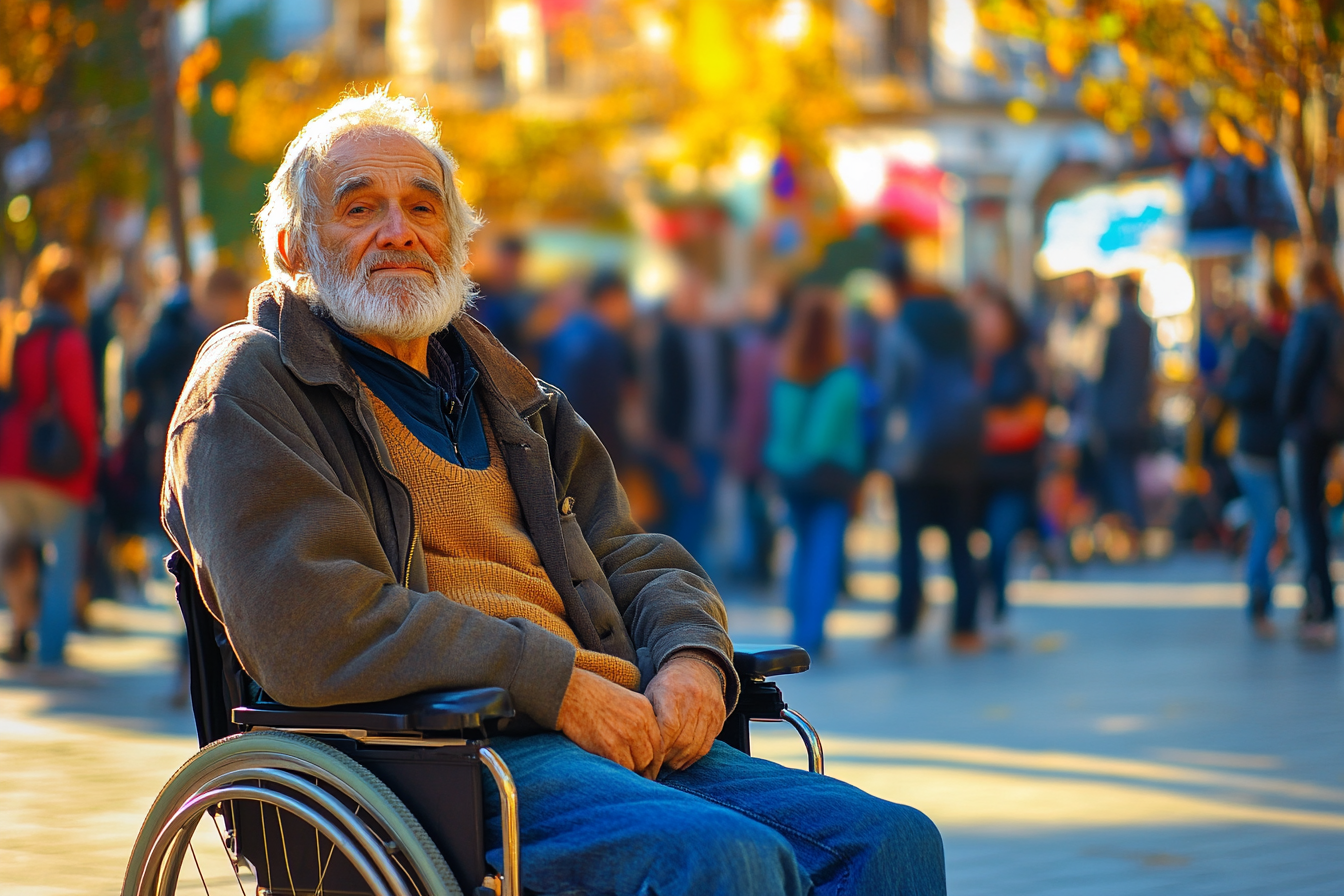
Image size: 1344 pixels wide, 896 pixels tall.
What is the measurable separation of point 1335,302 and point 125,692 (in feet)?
20.5

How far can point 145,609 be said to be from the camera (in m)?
11.6

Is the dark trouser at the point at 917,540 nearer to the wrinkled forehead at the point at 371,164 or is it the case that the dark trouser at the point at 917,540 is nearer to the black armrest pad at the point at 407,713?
the wrinkled forehead at the point at 371,164

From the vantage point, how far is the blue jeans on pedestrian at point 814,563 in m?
9.18

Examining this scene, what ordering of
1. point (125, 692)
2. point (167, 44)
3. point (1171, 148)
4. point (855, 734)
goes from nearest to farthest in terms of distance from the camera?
point (855, 734) → point (125, 692) → point (167, 44) → point (1171, 148)

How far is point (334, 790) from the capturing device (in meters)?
2.90

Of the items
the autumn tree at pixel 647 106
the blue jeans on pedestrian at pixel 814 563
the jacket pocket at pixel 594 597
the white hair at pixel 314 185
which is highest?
the autumn tree at pixel 647 106

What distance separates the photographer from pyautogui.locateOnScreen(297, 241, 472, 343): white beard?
130 inches

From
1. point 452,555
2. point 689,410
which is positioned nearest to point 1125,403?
point 689,410

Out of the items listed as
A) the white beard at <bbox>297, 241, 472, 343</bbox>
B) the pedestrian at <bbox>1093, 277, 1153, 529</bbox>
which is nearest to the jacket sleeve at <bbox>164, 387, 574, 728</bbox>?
the white beard at <bbox>297, 241, 472, 343</bbox>

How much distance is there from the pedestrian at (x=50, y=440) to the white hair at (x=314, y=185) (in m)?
5.27

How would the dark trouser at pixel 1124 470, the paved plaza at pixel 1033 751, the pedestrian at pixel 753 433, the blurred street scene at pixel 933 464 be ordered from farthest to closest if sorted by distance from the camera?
the dark trouser at pixel 1124 470 < the pedestrian at pixel 753 433 < the blurred street scene at pixel 933 464 < the paved plaza at pixel 1033 751

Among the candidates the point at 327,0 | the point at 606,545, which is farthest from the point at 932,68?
→ the point at 606,545

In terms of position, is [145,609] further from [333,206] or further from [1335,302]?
[333,206]

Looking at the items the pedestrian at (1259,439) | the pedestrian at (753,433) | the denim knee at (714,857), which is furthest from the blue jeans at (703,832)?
the pedestrian at (753,433)
